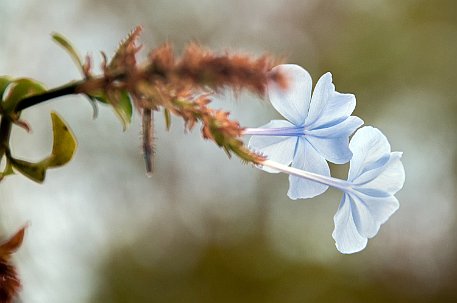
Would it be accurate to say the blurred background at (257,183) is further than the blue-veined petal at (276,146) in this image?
Yes

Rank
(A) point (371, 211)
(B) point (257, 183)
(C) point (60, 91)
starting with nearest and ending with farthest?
(C) point (60, 91) → (A) point (371, 211) → (B) point (257, 183)

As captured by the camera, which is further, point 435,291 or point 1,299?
point 435,291

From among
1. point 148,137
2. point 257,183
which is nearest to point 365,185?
point 148,137

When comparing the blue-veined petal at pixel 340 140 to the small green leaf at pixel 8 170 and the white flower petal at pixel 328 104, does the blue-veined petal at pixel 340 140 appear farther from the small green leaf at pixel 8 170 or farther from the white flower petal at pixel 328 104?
the small green leaf at pixel 8 170

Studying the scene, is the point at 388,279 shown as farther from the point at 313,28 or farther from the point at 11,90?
the point at 11,90

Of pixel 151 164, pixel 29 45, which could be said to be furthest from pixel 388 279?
pixel 151 164

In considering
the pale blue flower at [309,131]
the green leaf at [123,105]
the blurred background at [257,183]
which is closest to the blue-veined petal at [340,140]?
the pale blue flower at [309,131]

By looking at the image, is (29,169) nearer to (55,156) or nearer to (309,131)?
(55,156)
